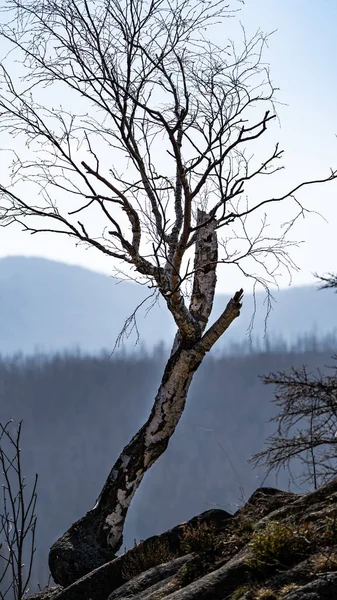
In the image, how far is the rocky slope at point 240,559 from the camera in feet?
15.0

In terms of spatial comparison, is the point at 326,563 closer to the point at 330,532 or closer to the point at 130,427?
the point at 330,532

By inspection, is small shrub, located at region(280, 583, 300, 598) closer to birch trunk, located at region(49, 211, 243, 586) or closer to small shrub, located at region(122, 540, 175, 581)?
small shrub, located at region(122, 540, 175, 581)

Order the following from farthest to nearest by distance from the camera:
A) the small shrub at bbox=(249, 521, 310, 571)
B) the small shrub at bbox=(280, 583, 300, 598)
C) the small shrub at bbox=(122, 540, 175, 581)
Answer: the small shrub at bbox=(122, 540, 175, 581) < the small shrub at bbox=(249, 521, 310, 571) < the small shrub at bbox=(280, 583, 300, 598)

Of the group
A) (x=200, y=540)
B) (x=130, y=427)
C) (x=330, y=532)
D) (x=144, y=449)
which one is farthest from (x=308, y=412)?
(x=130, y=427)

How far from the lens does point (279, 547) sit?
16.2ft

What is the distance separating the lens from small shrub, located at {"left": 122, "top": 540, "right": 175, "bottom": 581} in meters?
6.76

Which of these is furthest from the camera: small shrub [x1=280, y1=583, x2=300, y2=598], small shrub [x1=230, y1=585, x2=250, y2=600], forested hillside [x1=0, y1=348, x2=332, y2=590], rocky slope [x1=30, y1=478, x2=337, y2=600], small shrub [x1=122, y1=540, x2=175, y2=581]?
forested hillside [x1=0, y1=348, x2=332, y2=590]

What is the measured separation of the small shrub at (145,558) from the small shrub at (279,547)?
1.89m

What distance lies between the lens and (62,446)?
141125 mm

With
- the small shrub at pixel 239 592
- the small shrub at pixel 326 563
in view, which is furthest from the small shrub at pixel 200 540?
the small shrub at pixel 326 563

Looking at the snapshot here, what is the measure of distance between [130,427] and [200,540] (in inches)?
5562

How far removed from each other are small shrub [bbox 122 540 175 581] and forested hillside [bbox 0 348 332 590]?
114558 millimetres

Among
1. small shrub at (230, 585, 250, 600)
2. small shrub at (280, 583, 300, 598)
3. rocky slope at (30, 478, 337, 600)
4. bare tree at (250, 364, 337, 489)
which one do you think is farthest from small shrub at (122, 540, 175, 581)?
small shrub at (280, 583, 300, 598)

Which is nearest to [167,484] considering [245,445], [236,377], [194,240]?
[245,445]
